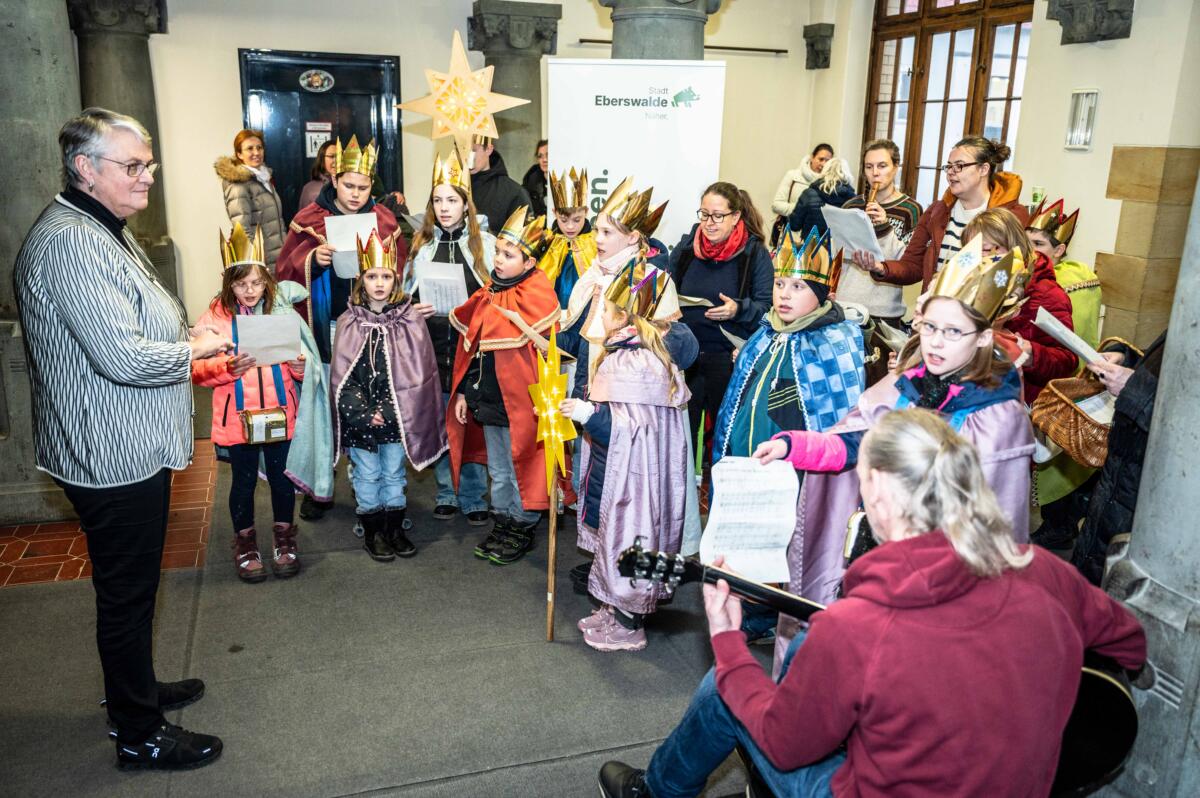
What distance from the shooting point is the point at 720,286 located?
442 centimetres

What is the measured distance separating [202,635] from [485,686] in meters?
1.15

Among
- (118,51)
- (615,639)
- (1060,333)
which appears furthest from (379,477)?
(118,51)

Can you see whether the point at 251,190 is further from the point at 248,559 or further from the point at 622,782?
the point at 622,782

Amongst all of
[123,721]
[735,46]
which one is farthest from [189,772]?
[735,46]

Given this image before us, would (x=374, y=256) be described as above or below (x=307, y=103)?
below

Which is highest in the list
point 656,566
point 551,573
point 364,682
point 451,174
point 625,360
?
point 451,174

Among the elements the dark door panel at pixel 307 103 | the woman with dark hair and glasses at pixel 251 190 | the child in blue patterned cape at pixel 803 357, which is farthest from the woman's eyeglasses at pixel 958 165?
the dark door panel at pixel 307 103

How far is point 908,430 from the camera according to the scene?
170cm

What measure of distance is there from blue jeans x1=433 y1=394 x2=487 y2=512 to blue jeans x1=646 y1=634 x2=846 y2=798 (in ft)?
7.74

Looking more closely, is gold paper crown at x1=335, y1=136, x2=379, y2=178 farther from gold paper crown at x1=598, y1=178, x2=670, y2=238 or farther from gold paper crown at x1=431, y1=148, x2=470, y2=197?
gold paper crown at x1=598, y1=178, x2=670, y2=238

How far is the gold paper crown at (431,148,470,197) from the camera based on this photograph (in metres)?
4.42

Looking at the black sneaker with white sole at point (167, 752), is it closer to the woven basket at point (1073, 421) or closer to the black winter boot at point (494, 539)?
the black winter boot at point (494, 539)

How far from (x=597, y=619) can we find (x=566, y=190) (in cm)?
232

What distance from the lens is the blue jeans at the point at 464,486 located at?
4.64 metres
